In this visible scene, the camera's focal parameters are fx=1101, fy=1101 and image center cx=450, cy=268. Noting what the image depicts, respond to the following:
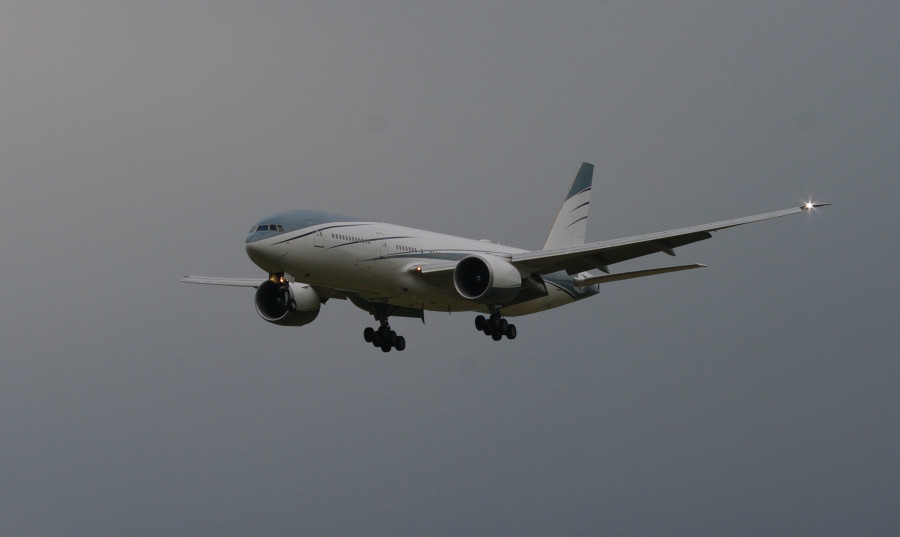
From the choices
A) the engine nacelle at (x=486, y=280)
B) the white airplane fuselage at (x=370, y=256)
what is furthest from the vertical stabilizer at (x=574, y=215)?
the engine nacelle at (x=486, y=280)

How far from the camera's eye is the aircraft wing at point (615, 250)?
122 ft

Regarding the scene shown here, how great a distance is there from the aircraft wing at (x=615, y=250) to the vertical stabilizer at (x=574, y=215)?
908 cm

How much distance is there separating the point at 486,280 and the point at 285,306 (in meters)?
7.27

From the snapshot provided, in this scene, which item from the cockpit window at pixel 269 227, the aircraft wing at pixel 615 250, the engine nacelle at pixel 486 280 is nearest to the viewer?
the cockpit window at pixel 269 227

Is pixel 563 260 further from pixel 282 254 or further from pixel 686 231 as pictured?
pixel 282 254

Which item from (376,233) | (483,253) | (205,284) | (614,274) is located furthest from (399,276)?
(205,284)

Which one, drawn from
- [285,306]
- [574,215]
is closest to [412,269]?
[285,306]

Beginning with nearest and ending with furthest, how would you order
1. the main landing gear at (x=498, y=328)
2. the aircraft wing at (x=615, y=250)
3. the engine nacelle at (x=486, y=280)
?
the aircraft wing at (x=615, y=250), the engine nacelle at (x=486, y=280), the main landing gear at (x=498, y=328)

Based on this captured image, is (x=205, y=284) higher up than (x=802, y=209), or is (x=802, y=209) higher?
(x=802, y=209)

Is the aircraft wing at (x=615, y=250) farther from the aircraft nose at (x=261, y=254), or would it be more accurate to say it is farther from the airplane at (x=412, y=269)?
the aircraft nose at (x=261, y=254)

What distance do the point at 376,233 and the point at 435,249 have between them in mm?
3069

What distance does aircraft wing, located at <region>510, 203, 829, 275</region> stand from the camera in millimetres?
37250

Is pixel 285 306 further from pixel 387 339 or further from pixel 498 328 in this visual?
pixel 498 328

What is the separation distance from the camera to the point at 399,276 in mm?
38281
